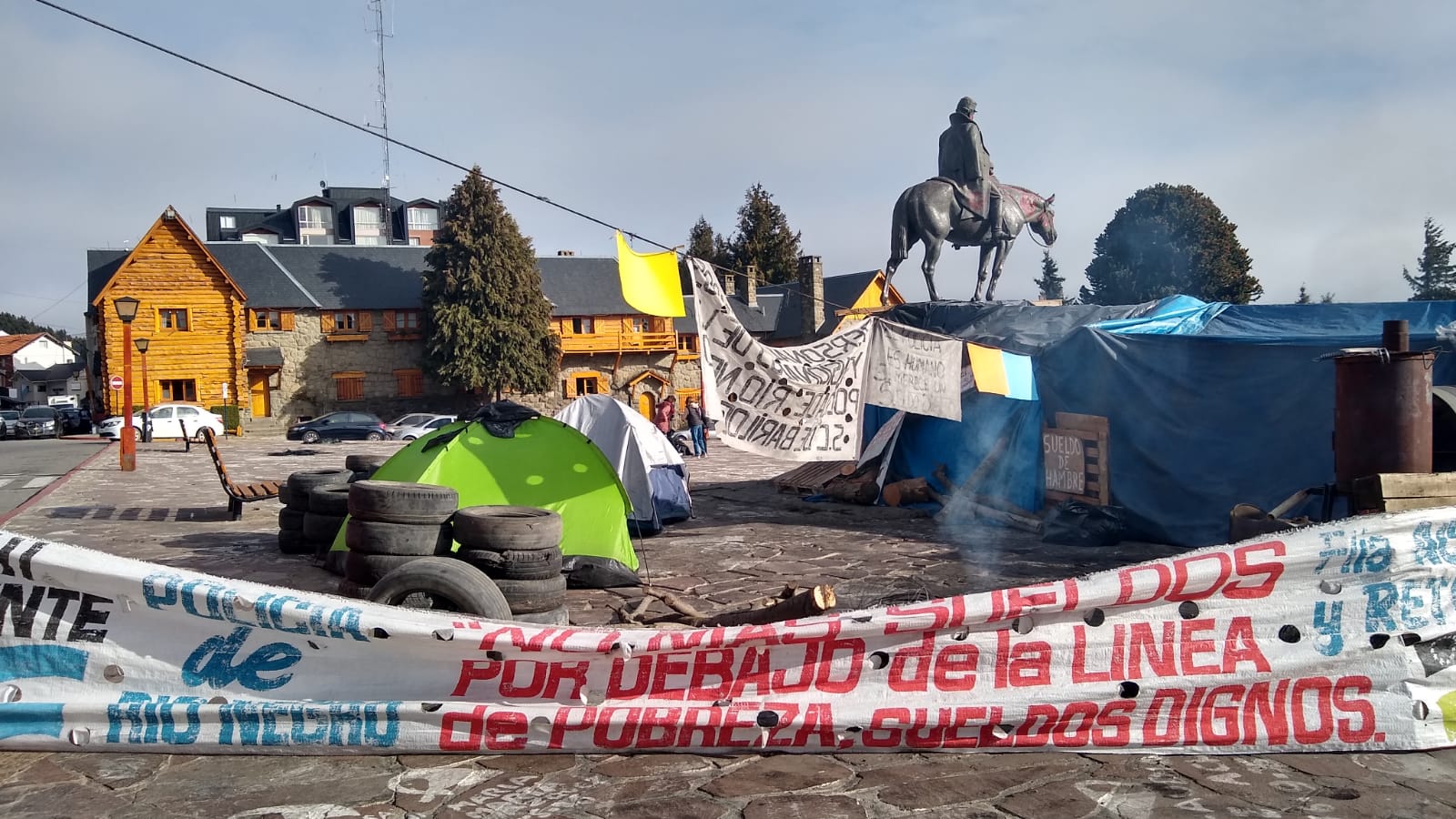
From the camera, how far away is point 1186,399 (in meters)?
11.4

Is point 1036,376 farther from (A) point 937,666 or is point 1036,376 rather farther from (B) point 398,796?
(B) point 398,796

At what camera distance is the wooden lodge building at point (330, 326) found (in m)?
46.9

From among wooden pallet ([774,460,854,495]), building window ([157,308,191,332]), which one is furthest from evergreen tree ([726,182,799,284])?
wooden pallet ([774,460,854,495])

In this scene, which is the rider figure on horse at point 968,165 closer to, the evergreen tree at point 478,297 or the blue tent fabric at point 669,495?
the blue tent fabric at point 669,495

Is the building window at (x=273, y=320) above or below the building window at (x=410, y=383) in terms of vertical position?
above

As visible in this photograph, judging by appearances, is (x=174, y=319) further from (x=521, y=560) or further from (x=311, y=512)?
(x=521, y=560)

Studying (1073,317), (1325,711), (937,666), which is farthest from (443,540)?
(1073,317)

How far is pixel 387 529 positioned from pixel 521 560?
1.11 meters

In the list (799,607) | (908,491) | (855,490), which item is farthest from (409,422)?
(799,607)

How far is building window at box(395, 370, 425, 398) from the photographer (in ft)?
170

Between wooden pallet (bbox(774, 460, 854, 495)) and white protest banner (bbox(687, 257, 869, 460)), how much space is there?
6902 millimetres

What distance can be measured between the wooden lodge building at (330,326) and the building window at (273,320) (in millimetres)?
63

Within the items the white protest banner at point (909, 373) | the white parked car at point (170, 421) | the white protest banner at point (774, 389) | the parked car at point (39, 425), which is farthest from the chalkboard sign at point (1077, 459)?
the parked car at point (39, 425)

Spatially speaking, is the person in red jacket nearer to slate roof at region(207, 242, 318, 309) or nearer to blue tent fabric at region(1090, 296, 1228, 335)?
blue tent fabric at region(1090, 296, 1228, 335)
